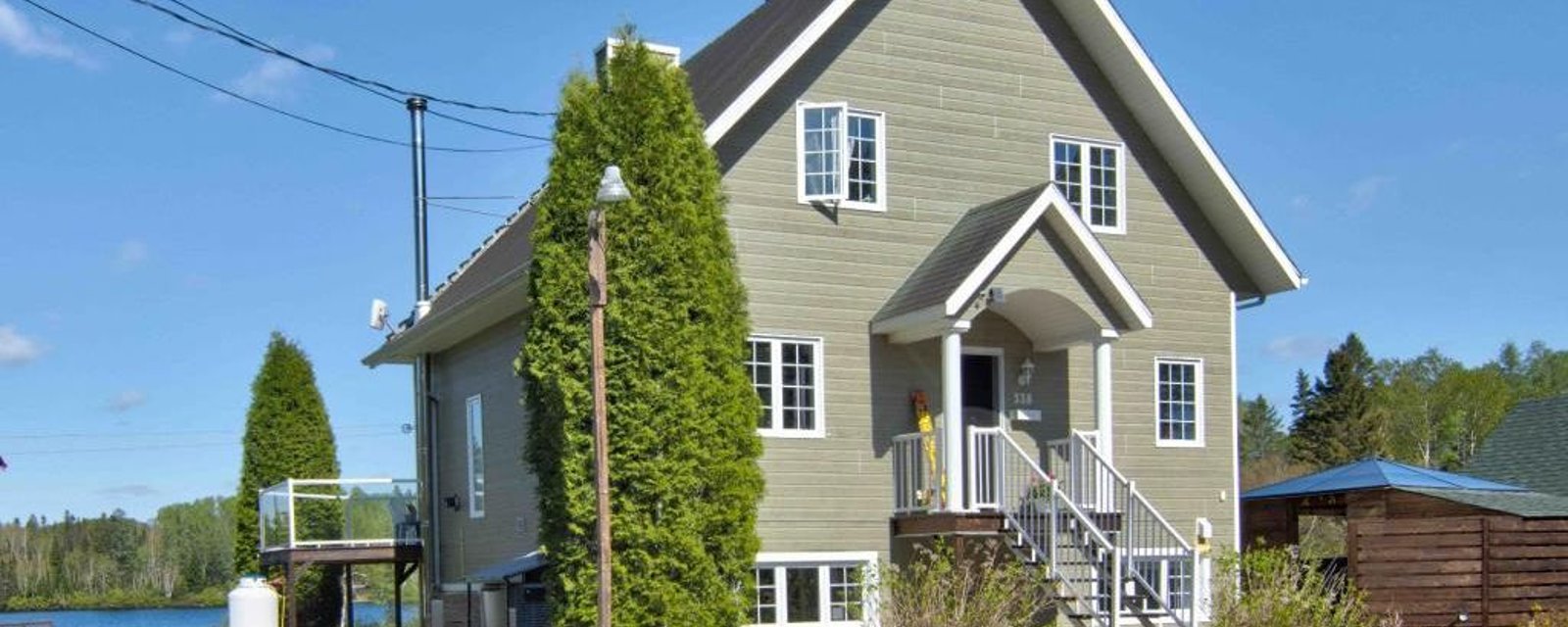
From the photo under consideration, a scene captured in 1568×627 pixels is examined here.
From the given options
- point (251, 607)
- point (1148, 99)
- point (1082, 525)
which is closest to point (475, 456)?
point (251, 607)

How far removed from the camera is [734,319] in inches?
643

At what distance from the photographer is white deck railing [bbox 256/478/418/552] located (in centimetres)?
2233

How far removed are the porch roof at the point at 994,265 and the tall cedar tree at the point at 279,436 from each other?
52.4ft

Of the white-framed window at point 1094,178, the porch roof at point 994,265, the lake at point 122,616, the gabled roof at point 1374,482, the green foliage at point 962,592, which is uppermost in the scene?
the white-framed window at point 1094,178

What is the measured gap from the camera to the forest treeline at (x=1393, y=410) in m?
65.6

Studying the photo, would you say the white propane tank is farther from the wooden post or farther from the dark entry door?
the dark entry door

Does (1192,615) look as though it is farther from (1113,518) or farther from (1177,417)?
(1177,417)

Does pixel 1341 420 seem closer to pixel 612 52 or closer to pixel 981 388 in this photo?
pixel 981 388

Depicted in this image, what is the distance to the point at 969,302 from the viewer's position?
17172 mm

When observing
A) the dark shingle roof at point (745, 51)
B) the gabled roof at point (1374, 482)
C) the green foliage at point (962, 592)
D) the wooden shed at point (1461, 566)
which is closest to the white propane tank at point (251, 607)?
the green foliage at point (962, 592)

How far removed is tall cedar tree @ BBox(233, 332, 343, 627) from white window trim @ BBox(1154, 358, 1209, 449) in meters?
16.5

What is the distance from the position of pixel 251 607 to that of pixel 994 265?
346 inches

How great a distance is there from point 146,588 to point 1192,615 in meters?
86.5

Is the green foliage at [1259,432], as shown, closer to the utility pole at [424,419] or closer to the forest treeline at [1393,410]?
the forest treeline at [1393,410]
